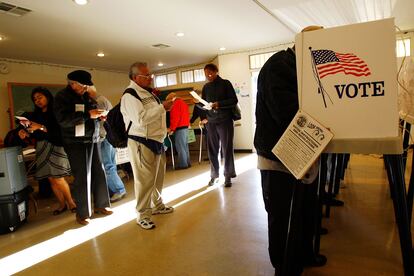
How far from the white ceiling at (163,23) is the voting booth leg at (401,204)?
2763 millimetres

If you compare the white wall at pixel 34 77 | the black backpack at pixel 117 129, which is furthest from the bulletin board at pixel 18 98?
the black backpack at pixel 117 129

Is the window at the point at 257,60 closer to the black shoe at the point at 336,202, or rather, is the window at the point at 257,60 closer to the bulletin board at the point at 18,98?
the black shoe at the point at 336,202

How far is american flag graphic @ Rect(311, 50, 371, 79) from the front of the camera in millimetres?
860

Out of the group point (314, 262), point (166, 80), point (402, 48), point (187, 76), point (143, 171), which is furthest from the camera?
point (166, 80)

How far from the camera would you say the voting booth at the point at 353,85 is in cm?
83

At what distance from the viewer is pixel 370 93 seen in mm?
853

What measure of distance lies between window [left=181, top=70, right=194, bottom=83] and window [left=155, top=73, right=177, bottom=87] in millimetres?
295

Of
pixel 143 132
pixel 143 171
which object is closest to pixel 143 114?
pixel 143 132

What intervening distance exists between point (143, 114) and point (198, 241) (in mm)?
A: 1047

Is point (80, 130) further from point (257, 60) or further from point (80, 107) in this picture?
point (257, 60)

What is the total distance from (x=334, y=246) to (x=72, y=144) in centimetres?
226

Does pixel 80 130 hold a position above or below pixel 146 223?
above

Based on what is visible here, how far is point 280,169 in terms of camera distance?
48.9 inches

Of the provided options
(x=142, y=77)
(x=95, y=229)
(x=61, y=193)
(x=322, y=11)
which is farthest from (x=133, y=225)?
(x=322, y=11)
